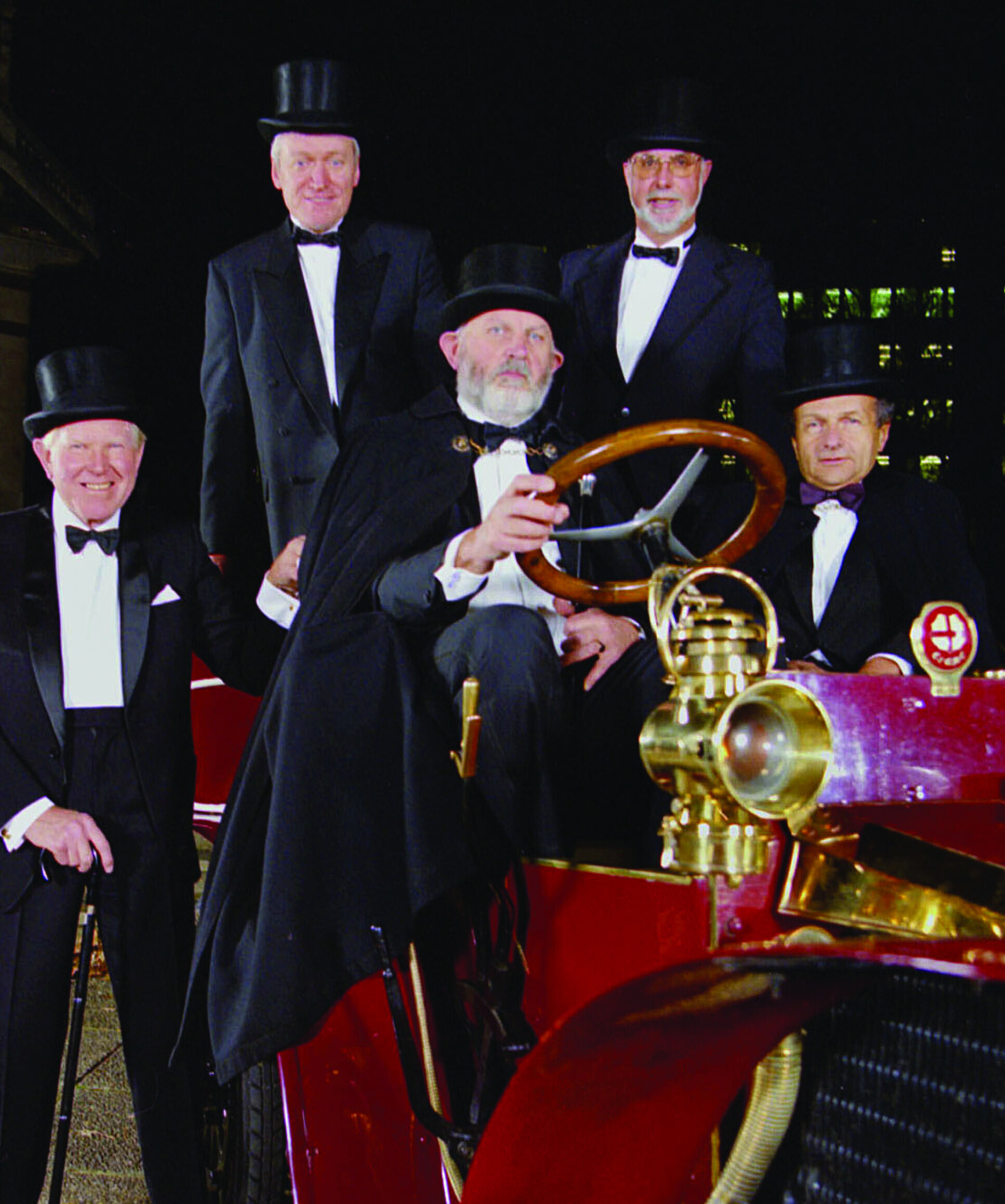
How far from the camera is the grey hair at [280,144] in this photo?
3145 millimetres

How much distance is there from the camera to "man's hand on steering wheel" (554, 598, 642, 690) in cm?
230

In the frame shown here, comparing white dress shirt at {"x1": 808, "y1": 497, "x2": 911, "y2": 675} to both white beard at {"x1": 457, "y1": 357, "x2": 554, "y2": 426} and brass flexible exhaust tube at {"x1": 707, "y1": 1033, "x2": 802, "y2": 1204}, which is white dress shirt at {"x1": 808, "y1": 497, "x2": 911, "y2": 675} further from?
brass flexible exhaust tube at {"x1": 707, "y1": 1033, "x2": 802, "y2": 1204}

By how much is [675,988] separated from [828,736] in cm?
32

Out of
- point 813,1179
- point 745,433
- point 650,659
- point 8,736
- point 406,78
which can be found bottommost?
point 813,1179

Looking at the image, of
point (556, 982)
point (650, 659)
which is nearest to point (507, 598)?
point (650, 659)

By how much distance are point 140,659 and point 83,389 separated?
630 mm

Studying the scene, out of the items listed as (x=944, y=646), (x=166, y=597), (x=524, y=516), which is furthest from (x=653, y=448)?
(x=166, y=597)

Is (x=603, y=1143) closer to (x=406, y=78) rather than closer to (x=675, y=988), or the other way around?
(x=675, y=988)

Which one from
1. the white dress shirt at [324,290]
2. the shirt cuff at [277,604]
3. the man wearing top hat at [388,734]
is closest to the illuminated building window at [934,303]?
the white dress shirt at [324,290]

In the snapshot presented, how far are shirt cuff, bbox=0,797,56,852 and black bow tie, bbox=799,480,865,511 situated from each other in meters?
1.79

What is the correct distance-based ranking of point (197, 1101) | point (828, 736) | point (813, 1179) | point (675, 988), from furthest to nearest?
1. point (197, 1101)
2. point (813, 1179)
3. point (828, 736)
4. point (675, 988)

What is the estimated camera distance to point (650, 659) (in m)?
2.23

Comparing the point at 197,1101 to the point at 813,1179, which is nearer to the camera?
the point at 813,1179

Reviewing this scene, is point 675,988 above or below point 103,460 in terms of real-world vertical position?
below
